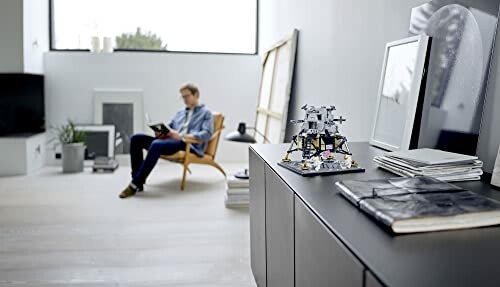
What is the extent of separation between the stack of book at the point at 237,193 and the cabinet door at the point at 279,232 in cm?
199

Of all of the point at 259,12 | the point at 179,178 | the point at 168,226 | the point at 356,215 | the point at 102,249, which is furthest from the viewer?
the point at 259,12

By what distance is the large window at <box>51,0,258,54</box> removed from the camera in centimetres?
600

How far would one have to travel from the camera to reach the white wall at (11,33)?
504 cm

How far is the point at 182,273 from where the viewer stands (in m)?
2.44

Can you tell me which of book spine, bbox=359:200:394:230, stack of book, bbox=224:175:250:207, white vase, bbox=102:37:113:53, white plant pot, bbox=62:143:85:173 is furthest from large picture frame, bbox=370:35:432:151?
white vase, bbox=102:37:113:53

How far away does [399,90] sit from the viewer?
191 centimetres

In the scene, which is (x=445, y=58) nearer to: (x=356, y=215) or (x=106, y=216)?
(x=356, y=215)

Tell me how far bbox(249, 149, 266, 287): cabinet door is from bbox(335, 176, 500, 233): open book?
0.78 metres

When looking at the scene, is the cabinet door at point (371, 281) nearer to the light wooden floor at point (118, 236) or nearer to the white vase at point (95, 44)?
the light wooden floor at point (118, 236)

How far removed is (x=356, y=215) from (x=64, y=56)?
5.61 m

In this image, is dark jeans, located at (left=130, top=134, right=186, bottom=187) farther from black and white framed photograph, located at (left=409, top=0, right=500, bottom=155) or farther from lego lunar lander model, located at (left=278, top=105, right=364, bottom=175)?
black and white framed photograph, located at (left=409, top=0, right=500, bottom=155)

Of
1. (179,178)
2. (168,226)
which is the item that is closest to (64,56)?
(179,178)

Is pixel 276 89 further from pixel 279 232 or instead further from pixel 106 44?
pixel 279 232

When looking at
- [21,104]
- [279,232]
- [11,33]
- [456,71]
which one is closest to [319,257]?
[279,232]
